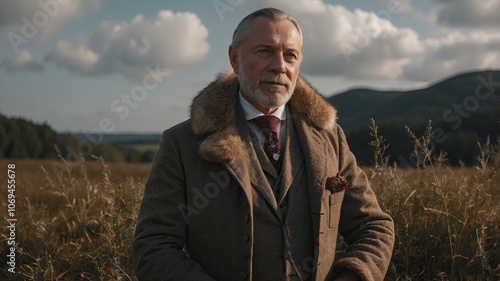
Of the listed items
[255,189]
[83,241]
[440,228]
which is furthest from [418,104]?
[255,189]

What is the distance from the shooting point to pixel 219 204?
2643mm

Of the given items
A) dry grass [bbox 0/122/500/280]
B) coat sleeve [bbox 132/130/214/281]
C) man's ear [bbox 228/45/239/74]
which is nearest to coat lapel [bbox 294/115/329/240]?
man's ear [bbox 228/45/239/74]

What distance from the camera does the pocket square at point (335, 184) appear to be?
273cm

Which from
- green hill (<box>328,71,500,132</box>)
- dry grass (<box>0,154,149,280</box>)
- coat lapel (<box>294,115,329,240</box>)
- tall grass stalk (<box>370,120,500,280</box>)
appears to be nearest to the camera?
coat lapel (<box>294,115,329,240</box>)

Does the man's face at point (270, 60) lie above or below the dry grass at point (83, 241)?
above

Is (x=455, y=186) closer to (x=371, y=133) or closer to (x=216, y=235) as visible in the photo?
(x=371, y=133)

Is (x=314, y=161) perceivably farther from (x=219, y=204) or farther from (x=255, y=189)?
(x=219, y=204)

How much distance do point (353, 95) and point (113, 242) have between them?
7724 centimetres

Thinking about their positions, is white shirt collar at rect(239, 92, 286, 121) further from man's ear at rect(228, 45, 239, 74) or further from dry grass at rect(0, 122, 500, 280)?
dry grass at rect(0, 122, 500, 280)

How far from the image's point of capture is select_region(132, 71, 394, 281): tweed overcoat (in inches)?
102

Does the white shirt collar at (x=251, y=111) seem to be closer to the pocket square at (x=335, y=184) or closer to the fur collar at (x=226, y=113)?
the fur collar at (x=226, y=113)

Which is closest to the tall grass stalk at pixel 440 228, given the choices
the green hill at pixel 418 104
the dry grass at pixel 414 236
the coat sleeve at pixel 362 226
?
the dry grass at pixel 414 236

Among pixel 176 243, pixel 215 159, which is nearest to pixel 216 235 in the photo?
pixel 176 243

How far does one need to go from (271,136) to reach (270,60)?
0.36 meters
